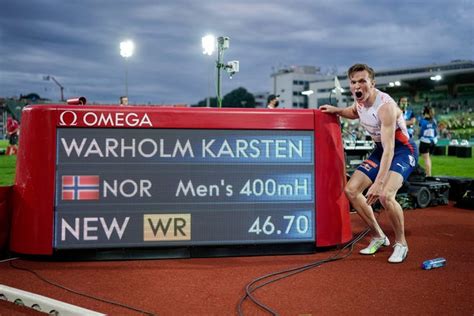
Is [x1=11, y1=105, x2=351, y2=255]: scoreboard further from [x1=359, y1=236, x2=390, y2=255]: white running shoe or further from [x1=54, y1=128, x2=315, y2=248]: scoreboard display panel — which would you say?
[x1=359, y1=236, x2=390, y2=255]: white running shoe

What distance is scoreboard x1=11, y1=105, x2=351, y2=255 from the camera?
443cm

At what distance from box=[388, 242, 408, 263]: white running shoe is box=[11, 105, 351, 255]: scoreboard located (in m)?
0.65

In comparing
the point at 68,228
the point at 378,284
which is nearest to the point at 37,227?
the point at 68,228

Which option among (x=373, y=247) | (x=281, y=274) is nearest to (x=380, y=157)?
(x=373, y=247)

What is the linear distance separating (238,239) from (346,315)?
173cm

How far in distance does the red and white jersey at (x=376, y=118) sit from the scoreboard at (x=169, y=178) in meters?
0.39

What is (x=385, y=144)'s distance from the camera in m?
4.56

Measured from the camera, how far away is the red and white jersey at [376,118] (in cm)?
470

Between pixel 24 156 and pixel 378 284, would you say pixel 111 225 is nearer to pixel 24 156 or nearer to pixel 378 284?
pixel 24 156

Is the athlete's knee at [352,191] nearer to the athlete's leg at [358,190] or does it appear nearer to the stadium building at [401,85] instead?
the athlete's leg at [358,190]

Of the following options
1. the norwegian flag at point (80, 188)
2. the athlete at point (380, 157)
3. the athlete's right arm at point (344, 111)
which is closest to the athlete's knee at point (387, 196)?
the athlete at point (380, 157)

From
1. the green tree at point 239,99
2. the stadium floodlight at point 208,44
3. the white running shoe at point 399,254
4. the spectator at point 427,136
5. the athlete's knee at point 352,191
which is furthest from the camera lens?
the green tree at point 239,99

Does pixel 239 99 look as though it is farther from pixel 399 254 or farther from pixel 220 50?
pixel 399 254

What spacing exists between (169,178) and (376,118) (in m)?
2.13
